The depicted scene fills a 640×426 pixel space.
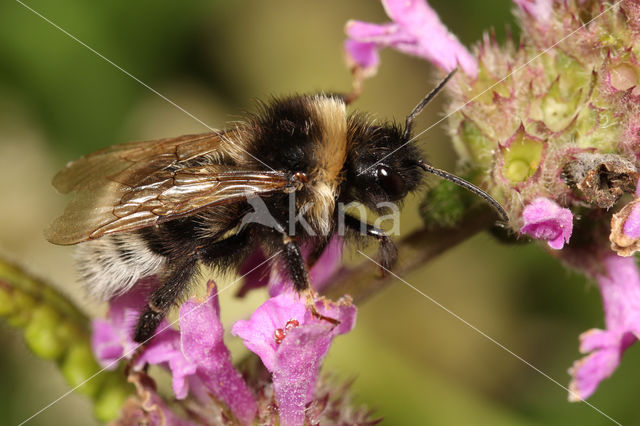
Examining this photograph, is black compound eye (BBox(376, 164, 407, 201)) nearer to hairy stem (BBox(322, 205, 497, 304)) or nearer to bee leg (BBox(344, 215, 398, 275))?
bee leg (BBox(344, 215, 398, 275))

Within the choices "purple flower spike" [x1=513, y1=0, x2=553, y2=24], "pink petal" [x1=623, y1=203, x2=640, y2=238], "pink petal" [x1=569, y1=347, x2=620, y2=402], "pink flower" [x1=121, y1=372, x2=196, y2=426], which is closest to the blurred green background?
"pink flower" [x1=121, y1=372, x2=196, y2=426]

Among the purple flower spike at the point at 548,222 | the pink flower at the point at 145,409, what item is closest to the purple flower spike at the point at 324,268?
the pink flower at the point at 145,409

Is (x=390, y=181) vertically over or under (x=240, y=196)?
under

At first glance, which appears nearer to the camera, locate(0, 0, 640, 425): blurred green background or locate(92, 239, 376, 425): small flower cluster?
locate(92, 239, 376, 425): small flower cluster

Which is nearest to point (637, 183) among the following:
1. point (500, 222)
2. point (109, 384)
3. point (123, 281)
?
point (500, 222)

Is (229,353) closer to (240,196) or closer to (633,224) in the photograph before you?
(240,196)

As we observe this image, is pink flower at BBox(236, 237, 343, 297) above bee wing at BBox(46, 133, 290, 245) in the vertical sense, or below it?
below

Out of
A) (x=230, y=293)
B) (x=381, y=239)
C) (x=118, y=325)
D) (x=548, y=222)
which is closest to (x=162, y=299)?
(x=118, y=325)
